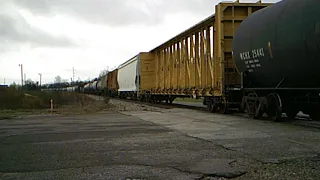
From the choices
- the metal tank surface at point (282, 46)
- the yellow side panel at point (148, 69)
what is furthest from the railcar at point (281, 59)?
the yellow side panel at point (148, 69)

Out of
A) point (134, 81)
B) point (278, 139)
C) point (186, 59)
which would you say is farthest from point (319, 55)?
point (134, 81)

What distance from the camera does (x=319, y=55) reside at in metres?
9.28

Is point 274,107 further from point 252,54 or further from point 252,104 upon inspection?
point 252,54

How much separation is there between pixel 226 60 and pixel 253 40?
3.25 meters

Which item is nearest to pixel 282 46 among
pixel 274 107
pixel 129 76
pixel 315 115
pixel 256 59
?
pixel 256 59

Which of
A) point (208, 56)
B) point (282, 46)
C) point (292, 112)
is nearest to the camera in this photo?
point (282, 46)

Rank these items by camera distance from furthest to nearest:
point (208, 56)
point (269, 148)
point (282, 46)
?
point (208, 56), point (282, 46), point (269, 148)

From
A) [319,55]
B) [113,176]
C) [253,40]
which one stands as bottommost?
[113,176]

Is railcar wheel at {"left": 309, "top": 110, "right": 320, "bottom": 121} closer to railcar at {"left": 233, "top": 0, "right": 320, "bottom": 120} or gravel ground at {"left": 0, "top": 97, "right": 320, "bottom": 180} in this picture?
railcar at {"left": 233, "top": 0, "right": 320, "bottom": 120}

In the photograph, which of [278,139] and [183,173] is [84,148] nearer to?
[183,173]

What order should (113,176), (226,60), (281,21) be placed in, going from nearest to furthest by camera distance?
(113,176)
(281,21)
(226,60)

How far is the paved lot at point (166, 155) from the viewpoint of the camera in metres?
5.26

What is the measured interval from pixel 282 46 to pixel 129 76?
25.0 m

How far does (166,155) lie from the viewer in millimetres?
6602
